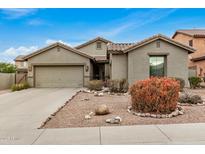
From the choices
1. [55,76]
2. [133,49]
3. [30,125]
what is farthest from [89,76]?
[30,125]

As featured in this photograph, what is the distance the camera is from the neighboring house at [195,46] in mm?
26328

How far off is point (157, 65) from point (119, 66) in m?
3.24

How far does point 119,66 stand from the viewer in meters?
22.1

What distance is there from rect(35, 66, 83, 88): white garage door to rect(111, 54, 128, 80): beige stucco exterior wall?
4.79 meters

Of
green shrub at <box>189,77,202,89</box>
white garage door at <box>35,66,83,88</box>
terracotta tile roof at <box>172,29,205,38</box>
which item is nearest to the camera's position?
green shrub at <box>189,77,202,89</box>

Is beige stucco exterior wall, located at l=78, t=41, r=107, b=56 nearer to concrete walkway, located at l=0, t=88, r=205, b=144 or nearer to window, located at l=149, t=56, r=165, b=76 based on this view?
window, located at l=149, t=56, r=165, b=76

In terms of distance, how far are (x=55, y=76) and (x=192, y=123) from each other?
64.1ft

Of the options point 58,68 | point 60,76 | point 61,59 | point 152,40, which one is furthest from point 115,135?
point 58,68

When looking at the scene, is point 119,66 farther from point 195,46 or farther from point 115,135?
point 115,135

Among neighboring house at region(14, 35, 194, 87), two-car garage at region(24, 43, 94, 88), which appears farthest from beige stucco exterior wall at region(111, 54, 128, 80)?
two-car garage at region(24, 43, 94, 88)

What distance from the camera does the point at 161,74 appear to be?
22.1 m

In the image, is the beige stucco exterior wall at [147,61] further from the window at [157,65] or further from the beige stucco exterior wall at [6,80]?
the beige stucco exterior wall at [6,80]

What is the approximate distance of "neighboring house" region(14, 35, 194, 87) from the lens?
21.6m

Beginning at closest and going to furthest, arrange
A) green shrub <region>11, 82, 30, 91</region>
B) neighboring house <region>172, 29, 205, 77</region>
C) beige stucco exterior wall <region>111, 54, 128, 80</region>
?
beige stucco exterior wall <region>111, 54, 128, 80</region>
green shrub <region>11, 82, 30, 91</region>
neighboring house <region>172, 29, 205, 77</region>
